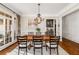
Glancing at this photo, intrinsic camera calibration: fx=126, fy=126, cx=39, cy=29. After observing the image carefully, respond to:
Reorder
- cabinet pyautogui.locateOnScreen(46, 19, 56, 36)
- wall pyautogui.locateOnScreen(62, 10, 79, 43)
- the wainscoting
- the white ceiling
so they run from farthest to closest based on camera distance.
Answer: cabinet pyautogui.locateOnScreen(46, 19, 56, 36)
wall pyautogui.locateOnScreen(62, 10, 79, 43)
the white ceiling
the wainscoting

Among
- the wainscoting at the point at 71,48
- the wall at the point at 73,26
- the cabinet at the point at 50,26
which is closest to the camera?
the wainscoting at the point at 71,48

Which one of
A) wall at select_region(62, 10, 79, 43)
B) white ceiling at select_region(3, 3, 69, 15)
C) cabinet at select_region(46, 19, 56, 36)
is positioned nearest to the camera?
white ceiling at select_region(3, 3, 69, 15)

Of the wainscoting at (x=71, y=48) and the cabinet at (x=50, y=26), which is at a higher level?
the cabinet at (x=50, y=26)

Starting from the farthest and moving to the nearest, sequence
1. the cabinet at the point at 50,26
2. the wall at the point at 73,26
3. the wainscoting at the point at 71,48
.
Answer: the cabinet at the point at 50,26 < the wall at the point at 73,26 < the wainscoting at the point at 71,48

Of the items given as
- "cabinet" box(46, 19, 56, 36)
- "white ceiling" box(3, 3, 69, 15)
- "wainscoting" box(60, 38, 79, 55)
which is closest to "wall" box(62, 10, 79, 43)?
"wainscoting" box(60, 38, 79, 55)

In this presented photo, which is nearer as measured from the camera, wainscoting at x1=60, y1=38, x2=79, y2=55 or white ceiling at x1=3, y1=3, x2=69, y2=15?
wainscoting at x1=60, y1=38, x2=79, y2=55

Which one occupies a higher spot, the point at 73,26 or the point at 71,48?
the point at 73,26

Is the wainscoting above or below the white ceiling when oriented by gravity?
below

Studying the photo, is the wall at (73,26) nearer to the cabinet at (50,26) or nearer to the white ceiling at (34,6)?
the cabinet at (50,26)

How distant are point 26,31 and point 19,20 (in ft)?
3.89

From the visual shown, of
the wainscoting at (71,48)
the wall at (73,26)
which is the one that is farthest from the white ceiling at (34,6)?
the wainscoting at (71,48)

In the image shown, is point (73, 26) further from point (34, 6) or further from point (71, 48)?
point (34, 6)

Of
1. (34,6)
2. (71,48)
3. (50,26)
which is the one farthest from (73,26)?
(34,6)

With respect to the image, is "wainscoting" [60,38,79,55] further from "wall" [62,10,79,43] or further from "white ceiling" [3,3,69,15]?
"white ceiling" [3,3,69,15]
